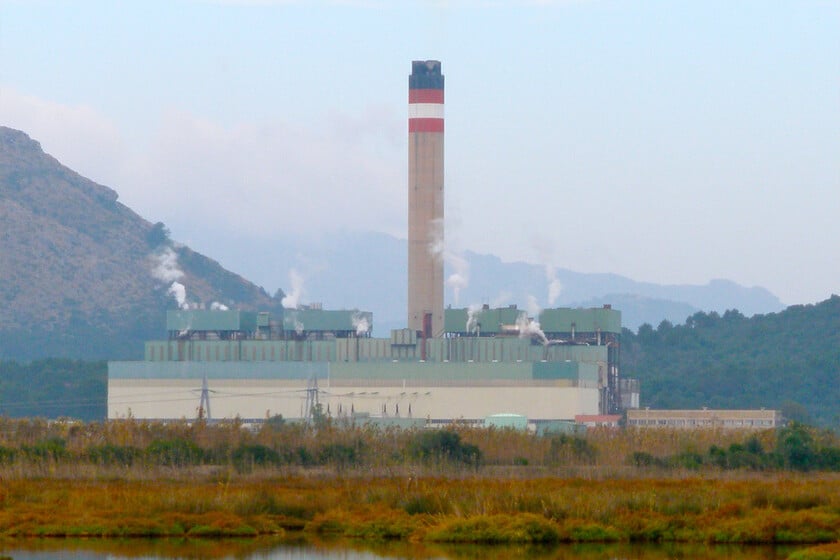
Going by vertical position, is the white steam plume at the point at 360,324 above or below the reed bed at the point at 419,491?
above

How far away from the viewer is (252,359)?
12194cm

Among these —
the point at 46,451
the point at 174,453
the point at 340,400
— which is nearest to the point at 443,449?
the point at 174,453

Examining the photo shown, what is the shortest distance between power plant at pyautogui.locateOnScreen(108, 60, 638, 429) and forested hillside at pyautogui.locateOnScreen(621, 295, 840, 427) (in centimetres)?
2188

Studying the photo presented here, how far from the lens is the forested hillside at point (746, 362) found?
6004 inches

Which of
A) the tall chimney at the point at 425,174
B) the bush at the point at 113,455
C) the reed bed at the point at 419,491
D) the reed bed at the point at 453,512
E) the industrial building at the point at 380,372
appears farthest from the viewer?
the tall chimney at the point at 425,174

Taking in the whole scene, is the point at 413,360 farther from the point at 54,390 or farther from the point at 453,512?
the point at 453,512

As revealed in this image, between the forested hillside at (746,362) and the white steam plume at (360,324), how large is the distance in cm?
3150

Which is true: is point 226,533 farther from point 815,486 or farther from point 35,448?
point 35,448

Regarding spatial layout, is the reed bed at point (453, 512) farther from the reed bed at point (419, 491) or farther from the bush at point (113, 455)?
the bush at point (113, 455)

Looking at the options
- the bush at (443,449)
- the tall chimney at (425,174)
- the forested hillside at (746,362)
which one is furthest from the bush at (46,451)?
the forested hillside at (746,362)

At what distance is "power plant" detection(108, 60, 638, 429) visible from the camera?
115625 millimetres

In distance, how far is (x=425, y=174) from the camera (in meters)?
120

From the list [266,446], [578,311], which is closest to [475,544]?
[266,446]

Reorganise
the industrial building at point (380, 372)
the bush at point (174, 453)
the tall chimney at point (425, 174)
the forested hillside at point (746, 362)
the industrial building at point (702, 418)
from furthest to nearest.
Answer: the forested hillside at point (746, 362)
the tall chimney at point (425, 174)
the industrial building at point (702, 418)
the industrial building at point (380, 372)
the bush at point (174, 453)
